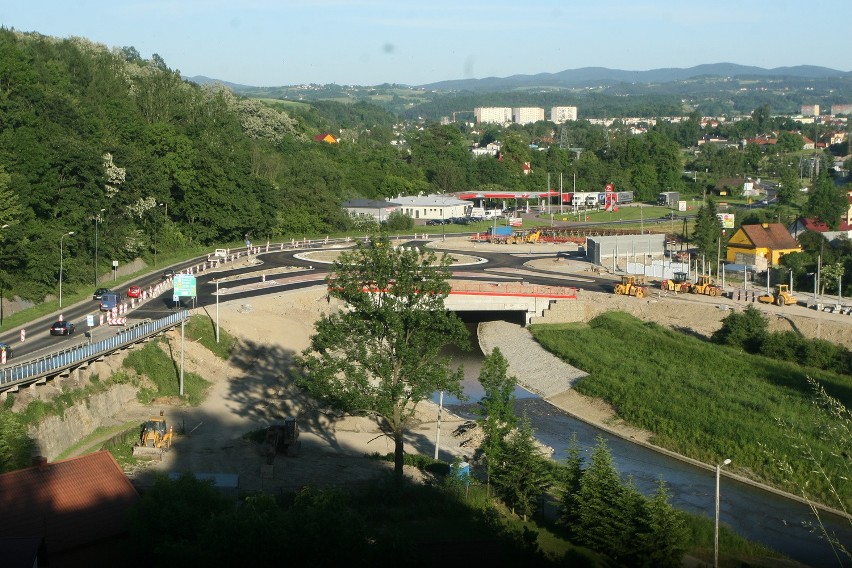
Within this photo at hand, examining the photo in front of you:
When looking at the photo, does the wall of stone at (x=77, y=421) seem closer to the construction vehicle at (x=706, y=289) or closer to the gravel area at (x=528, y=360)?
the gravel area at (x=528, y=360)

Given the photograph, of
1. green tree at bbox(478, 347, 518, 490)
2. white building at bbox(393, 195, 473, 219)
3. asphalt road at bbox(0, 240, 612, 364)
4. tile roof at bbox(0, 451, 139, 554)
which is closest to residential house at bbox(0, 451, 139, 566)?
tile roof at bbox(0, 451, 139, 554)

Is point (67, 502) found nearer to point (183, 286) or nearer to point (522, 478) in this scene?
point (522, 478)

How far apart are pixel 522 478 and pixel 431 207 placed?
244 ft

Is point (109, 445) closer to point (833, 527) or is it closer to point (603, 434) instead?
point (603, 434)

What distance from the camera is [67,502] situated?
2094 centimetres

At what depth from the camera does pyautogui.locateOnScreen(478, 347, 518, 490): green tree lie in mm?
28545

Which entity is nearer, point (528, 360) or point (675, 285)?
point (528, 360)

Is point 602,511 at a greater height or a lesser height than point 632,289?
greater

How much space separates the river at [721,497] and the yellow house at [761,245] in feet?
101

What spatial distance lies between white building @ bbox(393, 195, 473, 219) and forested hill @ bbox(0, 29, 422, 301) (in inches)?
219

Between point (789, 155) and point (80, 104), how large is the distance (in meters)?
120

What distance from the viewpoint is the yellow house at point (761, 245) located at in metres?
65.0

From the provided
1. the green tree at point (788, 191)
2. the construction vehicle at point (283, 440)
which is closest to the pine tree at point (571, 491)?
the construction vehicle at point (283, 440)

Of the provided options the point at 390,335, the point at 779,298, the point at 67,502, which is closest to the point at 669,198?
the point at 779,298
